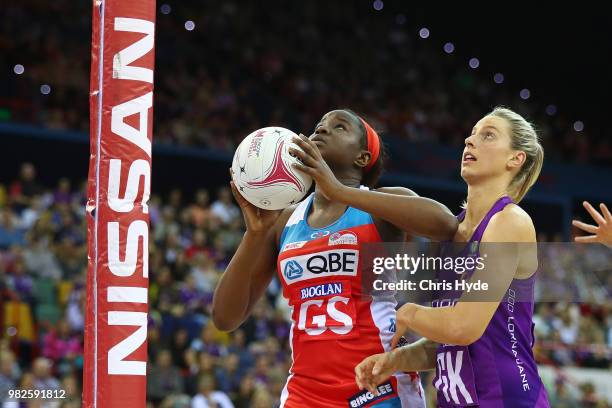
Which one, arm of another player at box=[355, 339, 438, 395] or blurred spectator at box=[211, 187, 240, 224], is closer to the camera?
arm of another player at box=[355, 339, 438, 395]

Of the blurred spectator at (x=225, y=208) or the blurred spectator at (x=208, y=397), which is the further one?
the blurred spectator at (x=225, y=208)

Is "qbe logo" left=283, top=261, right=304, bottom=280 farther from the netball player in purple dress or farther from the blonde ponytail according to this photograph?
the blonde ponytail

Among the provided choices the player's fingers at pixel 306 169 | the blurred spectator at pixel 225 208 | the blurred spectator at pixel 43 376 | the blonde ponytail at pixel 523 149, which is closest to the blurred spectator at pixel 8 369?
the blurred spectator at pixel 43 376

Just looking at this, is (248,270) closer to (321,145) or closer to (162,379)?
(321,145)

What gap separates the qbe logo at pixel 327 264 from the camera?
3904mm

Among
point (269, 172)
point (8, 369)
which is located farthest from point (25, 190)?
point (269, 172)

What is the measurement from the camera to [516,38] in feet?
72.4

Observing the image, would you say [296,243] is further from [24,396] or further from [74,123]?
[74,123]

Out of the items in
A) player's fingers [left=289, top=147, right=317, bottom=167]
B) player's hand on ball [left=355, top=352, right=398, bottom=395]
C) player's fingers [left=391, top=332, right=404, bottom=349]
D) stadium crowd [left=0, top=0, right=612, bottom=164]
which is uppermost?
stadium crowd [left=0, top=0, right=612, bottom=164]

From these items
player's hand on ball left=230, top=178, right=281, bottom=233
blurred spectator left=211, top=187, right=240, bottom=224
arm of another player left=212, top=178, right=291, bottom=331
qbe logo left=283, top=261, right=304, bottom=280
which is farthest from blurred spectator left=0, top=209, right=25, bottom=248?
qbe logo left=283, top=261, right=304, bottom=280

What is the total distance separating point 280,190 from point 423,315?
0.83 m

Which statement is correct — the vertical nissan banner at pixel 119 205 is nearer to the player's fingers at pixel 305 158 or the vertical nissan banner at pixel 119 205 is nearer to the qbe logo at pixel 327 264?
the player's fingers at pixel 305 158

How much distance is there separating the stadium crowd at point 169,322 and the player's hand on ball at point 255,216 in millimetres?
4884

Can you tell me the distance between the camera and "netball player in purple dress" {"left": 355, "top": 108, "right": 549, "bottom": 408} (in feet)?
11.5
